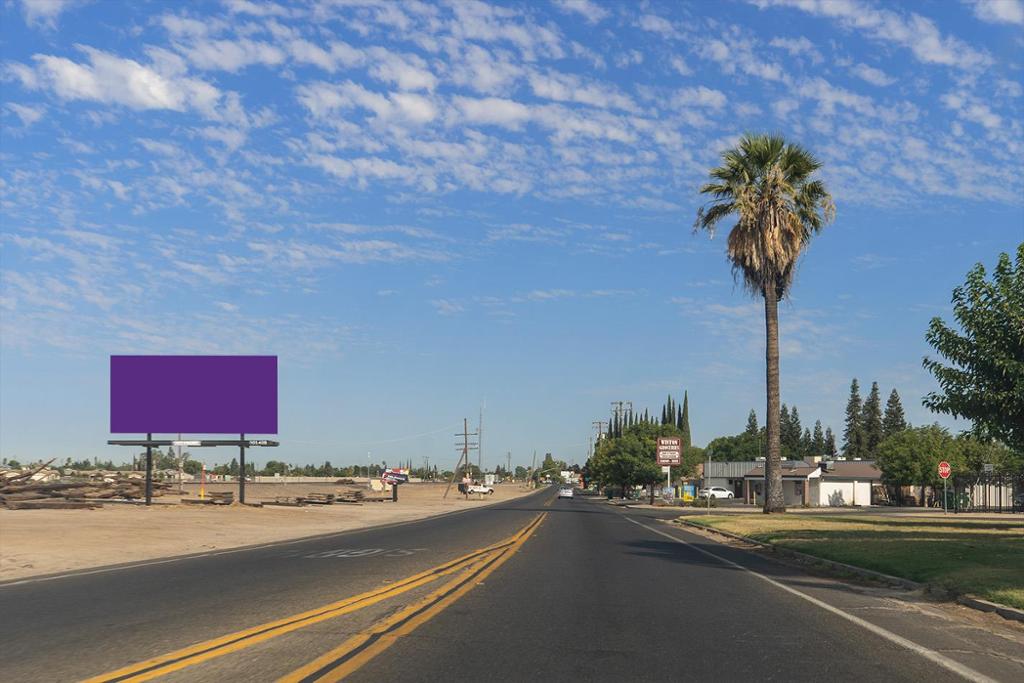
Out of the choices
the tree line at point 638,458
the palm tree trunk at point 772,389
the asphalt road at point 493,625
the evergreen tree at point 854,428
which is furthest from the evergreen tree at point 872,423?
the asphalt road at point 493,625

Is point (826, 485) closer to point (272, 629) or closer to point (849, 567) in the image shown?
point (849, 567)

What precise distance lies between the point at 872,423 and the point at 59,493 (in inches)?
5271

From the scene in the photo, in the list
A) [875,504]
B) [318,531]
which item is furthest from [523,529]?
[875,504]

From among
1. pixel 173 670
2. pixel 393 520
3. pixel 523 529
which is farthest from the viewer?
pixel 393 520

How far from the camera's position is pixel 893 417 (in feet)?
503

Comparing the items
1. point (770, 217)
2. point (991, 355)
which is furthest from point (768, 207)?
point (991, 355)

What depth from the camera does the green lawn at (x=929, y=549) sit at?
1472 centimetres

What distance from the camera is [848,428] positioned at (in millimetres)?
157125

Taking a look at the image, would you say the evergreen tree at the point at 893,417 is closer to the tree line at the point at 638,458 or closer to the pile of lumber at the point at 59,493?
the tree line at the point at 638,458

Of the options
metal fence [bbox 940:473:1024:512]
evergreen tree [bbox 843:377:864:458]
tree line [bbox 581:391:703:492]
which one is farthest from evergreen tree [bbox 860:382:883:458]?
metal fence [bbox 940:473:1024:512]

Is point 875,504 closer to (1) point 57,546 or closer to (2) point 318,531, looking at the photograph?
(2) point 318,531

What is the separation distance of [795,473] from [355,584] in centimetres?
6852

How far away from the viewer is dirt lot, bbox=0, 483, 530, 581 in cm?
1973

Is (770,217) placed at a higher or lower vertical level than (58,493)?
higher
